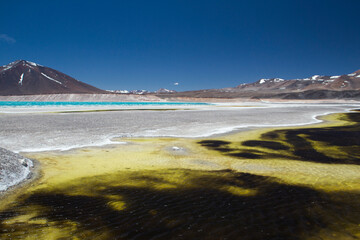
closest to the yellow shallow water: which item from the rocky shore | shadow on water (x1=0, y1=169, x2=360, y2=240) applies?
shadow on water (x1=0, y1=169, x2=360, y2=240)

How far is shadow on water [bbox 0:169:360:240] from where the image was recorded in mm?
4320

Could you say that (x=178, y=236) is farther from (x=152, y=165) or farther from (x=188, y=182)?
(x=152, y=165)

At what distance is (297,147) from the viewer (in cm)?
1213

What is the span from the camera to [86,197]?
19.6 ft

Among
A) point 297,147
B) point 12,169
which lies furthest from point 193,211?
point 297,147

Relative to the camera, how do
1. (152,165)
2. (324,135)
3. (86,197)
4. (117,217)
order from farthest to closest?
(324,135) < (152,165) < (86,197) < (117,217)

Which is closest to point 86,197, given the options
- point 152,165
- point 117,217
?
point 117,217

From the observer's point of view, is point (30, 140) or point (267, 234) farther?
point (30, 140)

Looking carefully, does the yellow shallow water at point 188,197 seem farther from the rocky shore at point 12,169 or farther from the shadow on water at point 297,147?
the rocky shore at point 12,169

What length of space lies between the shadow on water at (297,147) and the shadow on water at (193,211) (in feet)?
12.7

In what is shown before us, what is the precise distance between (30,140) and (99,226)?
418 inches

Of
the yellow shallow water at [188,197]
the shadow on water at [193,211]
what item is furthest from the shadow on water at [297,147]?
the shadow on water at [193,211]

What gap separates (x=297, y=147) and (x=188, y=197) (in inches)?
328

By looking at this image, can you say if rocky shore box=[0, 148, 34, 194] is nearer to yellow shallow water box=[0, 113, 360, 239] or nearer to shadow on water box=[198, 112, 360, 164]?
yellow shallow water box=[0, 113, 360, 239]
